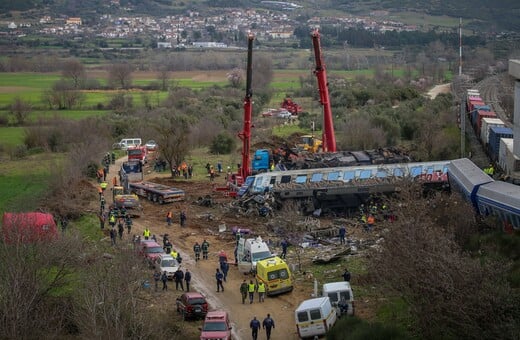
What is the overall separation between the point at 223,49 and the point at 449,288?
5665 inches

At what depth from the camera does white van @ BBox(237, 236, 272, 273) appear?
87.4 feet

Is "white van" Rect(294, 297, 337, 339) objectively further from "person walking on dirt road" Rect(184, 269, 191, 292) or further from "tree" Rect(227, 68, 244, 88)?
"tree" Rect(227, 68, 244, 88)

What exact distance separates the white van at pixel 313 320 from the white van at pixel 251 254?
19.6 feet

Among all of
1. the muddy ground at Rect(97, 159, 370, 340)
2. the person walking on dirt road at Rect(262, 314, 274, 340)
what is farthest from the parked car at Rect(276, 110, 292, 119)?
the person walking on dirt road at Rect(262, 314, 274, 340)

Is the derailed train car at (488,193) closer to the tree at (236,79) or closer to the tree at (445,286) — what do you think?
the tree at (445,286)

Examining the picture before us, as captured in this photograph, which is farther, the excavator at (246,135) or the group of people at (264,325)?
the excavator at (246,135)

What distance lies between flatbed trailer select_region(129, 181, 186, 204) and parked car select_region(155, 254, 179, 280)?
11.8 m

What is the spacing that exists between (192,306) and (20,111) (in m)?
54.8

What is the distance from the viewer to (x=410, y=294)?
17.4 meters

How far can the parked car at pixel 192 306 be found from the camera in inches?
890

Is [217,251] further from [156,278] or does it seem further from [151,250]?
[156,278]

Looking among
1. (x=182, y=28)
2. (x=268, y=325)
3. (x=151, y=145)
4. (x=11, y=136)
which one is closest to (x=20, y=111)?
(x=11, y=136)

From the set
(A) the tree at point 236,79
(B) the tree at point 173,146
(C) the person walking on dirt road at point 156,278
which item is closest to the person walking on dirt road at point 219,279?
(C) the person walking on dirt road at point 156,278

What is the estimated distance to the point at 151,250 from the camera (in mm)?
27859
